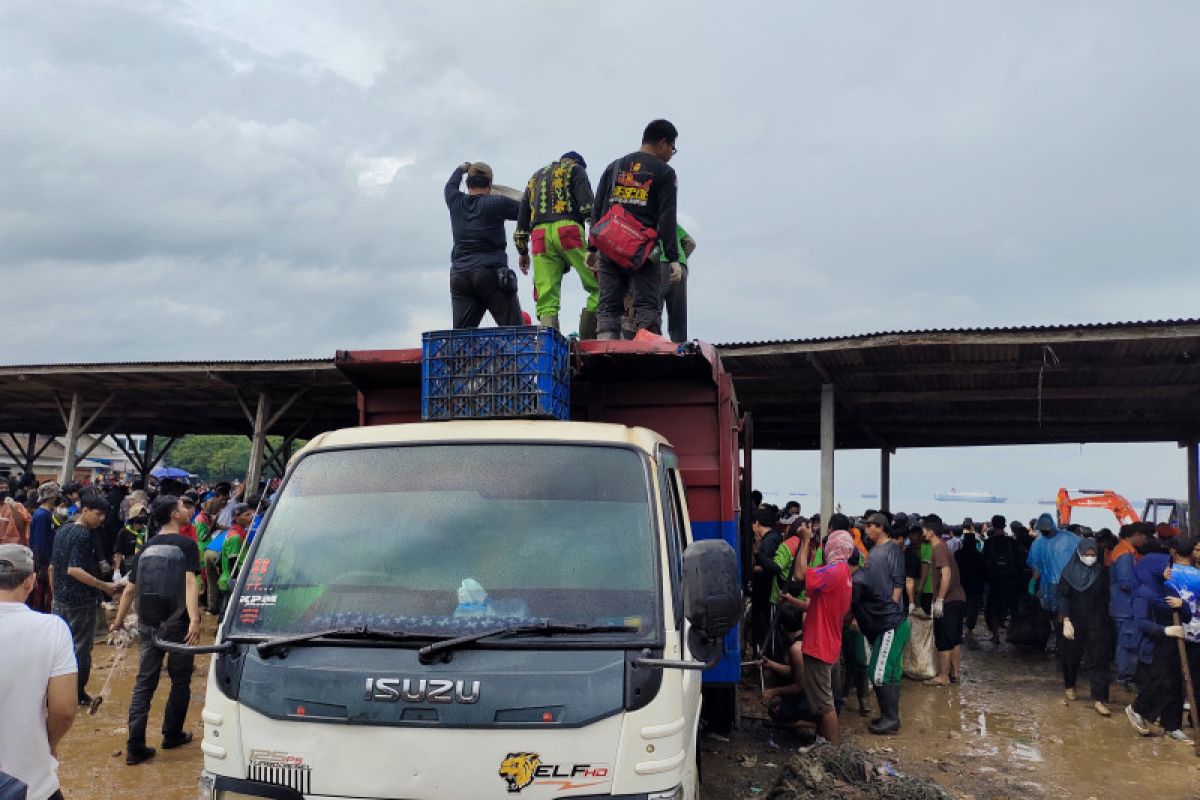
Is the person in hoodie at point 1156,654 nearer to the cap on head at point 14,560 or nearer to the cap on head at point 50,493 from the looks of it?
the cap on head at point 14,560

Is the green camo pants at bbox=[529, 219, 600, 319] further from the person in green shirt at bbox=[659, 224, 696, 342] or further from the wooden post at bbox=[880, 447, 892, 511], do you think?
the wooden post at bbox=[880, 447, 892, 511]

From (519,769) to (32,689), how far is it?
187 centimetres

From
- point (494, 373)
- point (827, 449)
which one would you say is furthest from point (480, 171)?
point (827, 449)

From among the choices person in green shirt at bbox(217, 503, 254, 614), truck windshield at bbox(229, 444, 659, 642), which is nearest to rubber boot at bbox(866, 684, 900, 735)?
truck windshield at bbox(229, 444, 659, 642)

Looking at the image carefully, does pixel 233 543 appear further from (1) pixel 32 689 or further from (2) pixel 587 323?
(1) pixel 32 689

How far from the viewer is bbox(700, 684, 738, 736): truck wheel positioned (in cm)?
563

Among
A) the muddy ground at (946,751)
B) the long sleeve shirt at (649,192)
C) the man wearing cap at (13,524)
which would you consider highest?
the long sleeve shirt at (649,192)

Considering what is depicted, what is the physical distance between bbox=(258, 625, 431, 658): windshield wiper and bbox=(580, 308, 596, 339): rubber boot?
16.5 ft

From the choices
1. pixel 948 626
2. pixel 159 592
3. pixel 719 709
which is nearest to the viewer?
pixel 159 592

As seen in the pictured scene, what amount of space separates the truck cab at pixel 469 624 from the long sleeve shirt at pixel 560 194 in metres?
3.55

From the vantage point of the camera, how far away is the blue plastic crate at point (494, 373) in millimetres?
3975

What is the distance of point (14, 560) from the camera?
10.9 feet

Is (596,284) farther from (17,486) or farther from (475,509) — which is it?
(17,486)

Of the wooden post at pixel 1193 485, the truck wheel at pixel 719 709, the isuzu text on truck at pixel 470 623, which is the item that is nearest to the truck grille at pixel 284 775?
the isuzu text on truck at pixel 470 623
